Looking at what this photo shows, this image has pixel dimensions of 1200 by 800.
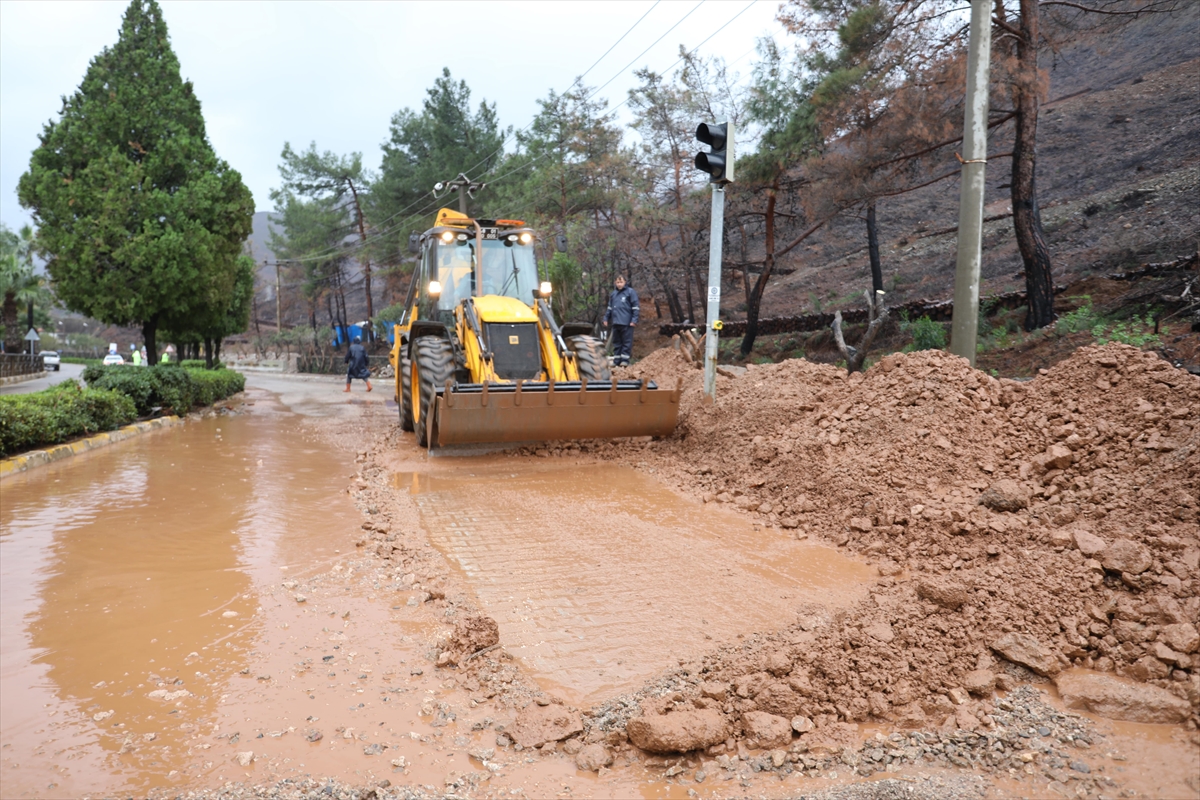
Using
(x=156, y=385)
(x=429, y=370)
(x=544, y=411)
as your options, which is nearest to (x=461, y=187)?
(x=156, y=385)

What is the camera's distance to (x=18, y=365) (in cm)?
3219

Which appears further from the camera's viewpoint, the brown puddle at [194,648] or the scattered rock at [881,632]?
the scattered rock at [881,632]

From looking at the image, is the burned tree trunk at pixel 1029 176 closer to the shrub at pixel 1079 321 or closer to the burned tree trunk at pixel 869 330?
the shrub at pixel 1079 321

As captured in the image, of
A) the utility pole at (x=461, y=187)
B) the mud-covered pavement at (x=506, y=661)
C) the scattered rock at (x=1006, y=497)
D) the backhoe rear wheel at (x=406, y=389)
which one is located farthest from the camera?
the utility pole at (x=461, y=187)

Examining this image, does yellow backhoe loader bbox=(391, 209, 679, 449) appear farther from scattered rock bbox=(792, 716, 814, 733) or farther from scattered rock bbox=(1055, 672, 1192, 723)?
scattered rock bbox=(1055, 672, 1192, 723)

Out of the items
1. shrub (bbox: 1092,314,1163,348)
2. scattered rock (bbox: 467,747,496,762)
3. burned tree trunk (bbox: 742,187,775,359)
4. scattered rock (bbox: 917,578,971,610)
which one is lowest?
scattered rock (bbox: 467,747,496,762)

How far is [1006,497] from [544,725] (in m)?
3.64

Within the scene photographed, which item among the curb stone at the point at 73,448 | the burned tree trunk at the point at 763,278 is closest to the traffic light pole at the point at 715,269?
the curb stone at the point at 73,448

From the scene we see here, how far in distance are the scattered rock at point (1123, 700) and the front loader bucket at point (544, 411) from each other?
5.47m

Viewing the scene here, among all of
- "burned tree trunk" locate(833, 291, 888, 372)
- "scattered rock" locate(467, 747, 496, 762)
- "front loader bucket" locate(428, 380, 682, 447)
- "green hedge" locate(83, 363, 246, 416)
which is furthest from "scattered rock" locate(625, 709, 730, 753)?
"green hedge" locate(83, 363, 246, 416)

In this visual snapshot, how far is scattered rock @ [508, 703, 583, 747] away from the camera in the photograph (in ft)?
9.55

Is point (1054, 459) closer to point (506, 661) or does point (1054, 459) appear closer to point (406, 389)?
point (506, 661)

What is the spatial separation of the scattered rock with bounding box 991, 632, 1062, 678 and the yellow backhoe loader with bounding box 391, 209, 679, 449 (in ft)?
16.9

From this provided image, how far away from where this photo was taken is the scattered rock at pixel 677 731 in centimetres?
278
